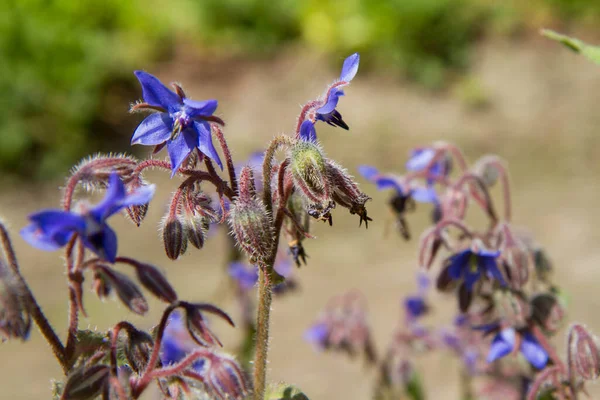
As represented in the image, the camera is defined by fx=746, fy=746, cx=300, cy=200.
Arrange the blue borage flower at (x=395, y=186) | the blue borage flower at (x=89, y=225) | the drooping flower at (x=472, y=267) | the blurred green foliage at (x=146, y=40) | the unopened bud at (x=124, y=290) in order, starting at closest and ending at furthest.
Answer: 1. the blue borage flower at (x=89, y=225)
2. the unopened bud at (x=124, y=290)
3. the drooping flower at (x=472, y=267)
4. the blue borage flower at (x=395, y=186)
5. the blurred green foliage at (x=146, y=40)

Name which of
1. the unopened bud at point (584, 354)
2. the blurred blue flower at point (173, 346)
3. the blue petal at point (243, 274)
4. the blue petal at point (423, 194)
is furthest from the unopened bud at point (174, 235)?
the blue petal at point (243, 274)

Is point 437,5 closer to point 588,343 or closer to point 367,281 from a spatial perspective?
point 367,281

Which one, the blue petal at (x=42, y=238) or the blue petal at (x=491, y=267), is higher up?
the blue petal at (x=491, y=267)

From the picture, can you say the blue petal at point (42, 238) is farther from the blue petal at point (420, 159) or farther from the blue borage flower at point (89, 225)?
the blue petal at point (420, 159)

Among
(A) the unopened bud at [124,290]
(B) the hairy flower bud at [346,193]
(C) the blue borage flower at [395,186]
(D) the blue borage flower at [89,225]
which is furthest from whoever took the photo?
(C) the blue borage flower at [395,186]

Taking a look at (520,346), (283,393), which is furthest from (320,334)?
(283,393)

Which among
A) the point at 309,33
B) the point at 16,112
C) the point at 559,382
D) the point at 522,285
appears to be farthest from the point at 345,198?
the point at 309,33

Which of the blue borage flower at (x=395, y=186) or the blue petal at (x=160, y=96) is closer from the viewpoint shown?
the blue petal at (x=160, y=96)
